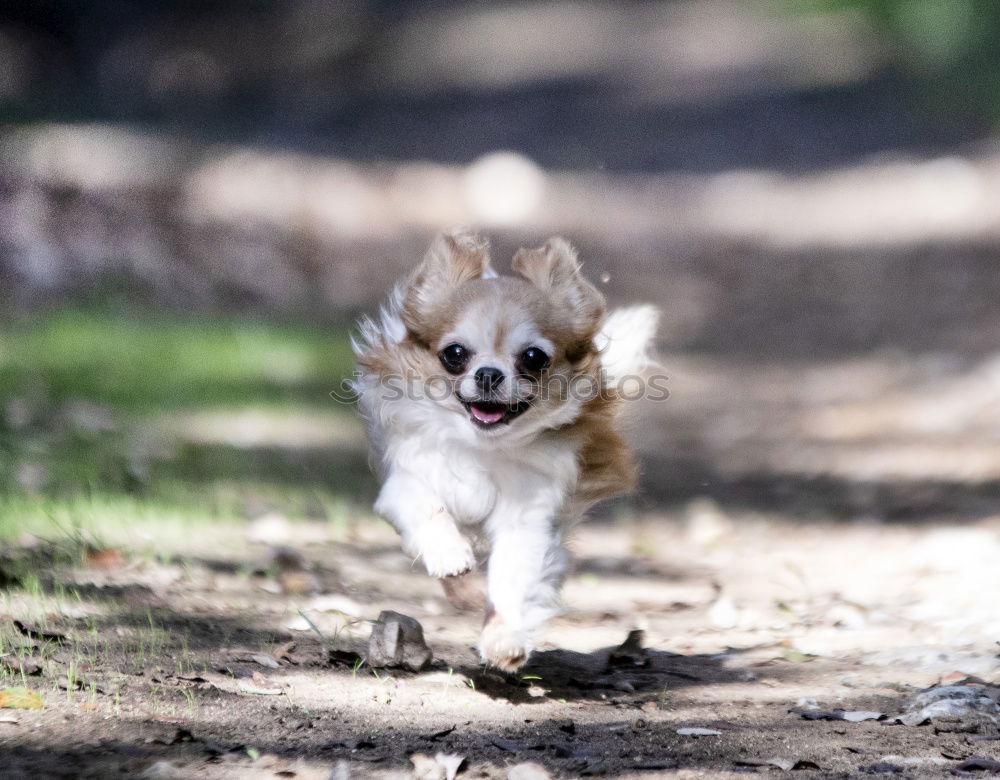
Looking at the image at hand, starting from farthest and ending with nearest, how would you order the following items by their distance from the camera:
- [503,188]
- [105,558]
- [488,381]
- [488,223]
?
[503,188] < [488,223] < [105,558] < [488,381]

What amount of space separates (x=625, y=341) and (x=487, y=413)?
0.91m

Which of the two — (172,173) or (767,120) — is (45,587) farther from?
(767,120)

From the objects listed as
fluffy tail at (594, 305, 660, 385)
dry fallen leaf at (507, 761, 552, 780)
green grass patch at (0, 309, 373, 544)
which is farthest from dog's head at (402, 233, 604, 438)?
green grass patch at (0, 309, 373, 544)

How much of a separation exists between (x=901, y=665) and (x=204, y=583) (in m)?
2.15

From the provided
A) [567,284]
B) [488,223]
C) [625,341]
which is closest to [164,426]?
[625,341]

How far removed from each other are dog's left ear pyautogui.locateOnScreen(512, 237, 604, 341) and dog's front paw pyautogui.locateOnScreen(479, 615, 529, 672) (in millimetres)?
958

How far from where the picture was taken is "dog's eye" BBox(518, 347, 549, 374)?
368 cm

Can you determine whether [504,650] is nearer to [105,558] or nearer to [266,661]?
[266,661]

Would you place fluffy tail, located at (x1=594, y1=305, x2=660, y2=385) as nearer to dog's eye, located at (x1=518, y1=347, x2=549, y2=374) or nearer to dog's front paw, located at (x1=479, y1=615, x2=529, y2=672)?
dog's eye, located at (x1=518, y1=347, x2=549, y2=374)

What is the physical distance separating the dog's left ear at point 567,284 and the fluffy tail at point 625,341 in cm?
14

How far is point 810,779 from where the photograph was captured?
2.75m

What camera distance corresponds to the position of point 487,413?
11.8 feet

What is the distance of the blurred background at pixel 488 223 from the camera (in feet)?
20.2

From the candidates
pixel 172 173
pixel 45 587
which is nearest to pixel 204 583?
pixel 45 587
